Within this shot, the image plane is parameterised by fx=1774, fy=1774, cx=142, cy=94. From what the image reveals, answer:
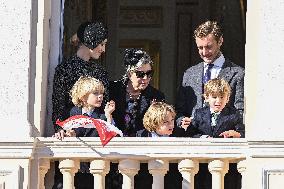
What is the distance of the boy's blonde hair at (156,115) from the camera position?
1466 centimetres

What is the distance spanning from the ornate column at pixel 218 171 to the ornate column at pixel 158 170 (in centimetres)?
38

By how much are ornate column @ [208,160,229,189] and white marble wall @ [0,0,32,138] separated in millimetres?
1574

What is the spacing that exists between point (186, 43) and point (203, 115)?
6.84m

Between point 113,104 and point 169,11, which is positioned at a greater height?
point 169,11

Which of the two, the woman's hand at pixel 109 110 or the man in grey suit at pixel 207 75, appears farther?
the man in grey suit at pixel 207 75

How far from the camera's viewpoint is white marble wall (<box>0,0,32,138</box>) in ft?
48.5

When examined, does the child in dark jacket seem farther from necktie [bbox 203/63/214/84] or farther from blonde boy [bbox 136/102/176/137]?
necktie [bbox 203/63/214/84]

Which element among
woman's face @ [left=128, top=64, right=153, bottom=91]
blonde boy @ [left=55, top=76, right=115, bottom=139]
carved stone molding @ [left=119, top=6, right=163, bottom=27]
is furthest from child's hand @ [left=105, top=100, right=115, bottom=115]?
carved stone molding @ [left=119, top=6, right=163, bottom=27]

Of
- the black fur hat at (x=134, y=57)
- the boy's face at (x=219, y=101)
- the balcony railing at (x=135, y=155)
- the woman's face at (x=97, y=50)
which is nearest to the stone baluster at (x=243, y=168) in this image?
the balcony railing at (x=135, y=155)

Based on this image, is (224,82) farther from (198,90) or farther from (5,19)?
(5,19)

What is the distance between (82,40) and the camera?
15.2 metres

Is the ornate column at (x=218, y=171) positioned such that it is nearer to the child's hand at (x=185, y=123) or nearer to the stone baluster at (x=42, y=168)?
→ the child's hand at (x=185, y=123)

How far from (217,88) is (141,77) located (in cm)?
77

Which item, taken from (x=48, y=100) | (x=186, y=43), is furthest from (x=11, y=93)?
(x=186, y=43)
